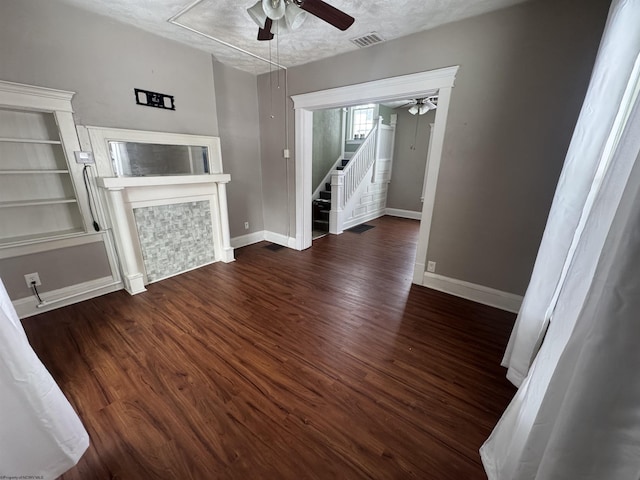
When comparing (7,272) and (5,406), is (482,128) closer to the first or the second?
(5,406)

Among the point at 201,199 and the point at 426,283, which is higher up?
the point at 201,199

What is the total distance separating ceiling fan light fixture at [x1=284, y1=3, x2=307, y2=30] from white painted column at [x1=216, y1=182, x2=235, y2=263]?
6.41 ft

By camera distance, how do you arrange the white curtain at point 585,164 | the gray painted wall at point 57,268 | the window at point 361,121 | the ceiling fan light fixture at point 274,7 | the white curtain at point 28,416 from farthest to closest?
the window at point 361,121, the gray painted wall at point 57,268, the ceiling fan light fixture at point 274,7, the white curtain at point 585,164, the white curtain at point 28,416

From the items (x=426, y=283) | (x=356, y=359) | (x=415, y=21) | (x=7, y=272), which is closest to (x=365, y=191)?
(x=426, y=283)

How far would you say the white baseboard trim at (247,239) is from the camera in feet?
13.2

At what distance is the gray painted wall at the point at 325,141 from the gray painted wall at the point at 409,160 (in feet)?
4.99

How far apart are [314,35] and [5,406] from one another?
323cm

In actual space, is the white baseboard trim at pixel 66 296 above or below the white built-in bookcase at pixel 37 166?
below

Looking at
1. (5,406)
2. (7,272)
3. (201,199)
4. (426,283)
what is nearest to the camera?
(5,406)

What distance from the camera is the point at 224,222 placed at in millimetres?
3400

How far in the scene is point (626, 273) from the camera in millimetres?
541

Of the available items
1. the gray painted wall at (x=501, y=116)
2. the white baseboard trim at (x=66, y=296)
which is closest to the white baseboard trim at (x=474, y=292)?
the gray painted wall at (x=501, y=116)

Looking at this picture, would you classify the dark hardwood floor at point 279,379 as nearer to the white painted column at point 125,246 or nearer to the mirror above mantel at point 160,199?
the white painted column at point 125,246

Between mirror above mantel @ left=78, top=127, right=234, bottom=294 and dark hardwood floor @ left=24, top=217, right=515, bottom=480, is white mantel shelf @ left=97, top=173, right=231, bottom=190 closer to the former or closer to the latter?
mirror above mantel @ left=78, top=127, right=234, bottom=294
